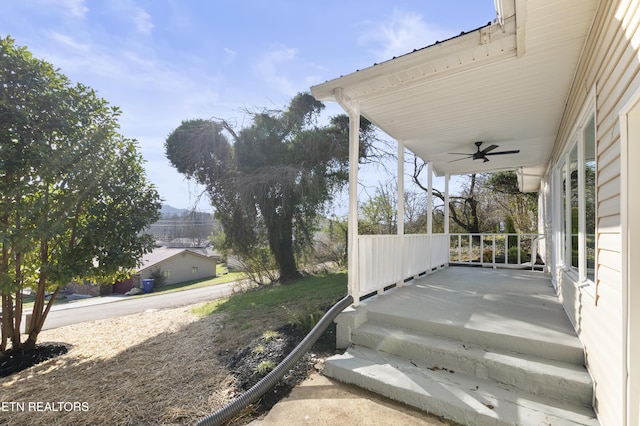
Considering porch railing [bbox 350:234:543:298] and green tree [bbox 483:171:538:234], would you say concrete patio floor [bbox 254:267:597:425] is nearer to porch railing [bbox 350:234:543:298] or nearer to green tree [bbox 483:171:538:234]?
porch railing [bbox 350:234:543:298]

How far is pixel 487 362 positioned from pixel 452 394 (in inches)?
18.2

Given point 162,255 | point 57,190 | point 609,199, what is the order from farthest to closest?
point 162,255, point 57,190, point 609,199

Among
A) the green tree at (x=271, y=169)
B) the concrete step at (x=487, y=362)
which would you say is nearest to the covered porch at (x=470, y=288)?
the concrete step at (x=487, y=362)

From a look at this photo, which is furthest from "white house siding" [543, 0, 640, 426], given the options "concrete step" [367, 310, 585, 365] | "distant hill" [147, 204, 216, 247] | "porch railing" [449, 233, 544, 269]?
"distant hill" [147, 204, 216, 247]

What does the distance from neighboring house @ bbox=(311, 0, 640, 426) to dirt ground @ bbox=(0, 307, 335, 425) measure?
4.60ft

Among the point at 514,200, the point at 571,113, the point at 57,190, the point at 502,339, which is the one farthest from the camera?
the point at 514,200

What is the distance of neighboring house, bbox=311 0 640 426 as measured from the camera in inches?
59.4

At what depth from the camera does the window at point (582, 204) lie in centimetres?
237

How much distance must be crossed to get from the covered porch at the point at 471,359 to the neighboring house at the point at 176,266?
25.0m

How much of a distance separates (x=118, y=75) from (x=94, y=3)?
83.3 inches

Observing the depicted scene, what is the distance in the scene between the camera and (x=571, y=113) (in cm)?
330

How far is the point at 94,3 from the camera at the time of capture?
14.9 ft

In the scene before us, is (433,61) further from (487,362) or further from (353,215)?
(487,362)

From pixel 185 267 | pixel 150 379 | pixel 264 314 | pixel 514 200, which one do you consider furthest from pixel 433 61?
pixel 185 267
